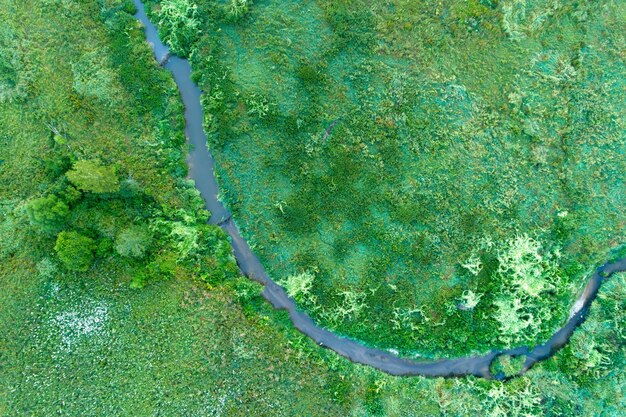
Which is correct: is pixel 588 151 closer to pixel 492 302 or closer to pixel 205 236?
pixel 492 302

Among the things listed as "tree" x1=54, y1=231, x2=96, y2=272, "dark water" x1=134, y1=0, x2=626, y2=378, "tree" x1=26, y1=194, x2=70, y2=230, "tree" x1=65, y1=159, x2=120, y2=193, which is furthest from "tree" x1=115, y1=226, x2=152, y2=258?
"dark water" x1=134, y1=0, x2=626, y2=378

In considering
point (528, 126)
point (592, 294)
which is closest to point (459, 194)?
point (528, 126)

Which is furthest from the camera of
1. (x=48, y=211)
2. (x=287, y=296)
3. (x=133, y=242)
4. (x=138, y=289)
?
(x=287, y=296)

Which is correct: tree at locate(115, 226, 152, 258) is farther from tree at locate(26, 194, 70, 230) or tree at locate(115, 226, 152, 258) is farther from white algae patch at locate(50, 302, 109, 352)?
white algae patch at locate(50, 302, 109, 352)

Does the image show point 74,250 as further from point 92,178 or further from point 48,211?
point 92,178

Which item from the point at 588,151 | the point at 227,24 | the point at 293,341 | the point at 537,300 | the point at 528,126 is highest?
the point at 227,24

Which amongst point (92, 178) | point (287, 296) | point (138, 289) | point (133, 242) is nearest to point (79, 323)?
point (138, 289)

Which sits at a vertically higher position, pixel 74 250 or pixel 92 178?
pixel 92 178
